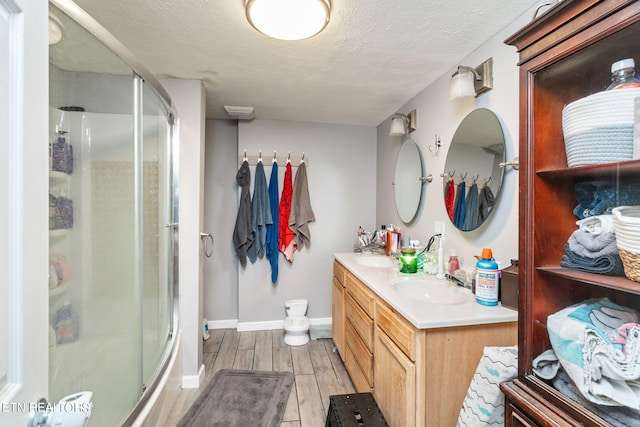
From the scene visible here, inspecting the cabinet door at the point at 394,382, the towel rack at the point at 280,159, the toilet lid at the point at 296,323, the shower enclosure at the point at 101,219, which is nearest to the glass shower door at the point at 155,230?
the shower enclosure at the point at 101,219

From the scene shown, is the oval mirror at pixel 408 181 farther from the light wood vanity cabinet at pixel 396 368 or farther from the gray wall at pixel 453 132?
the light wood vanity cabinet at pixel 396 368

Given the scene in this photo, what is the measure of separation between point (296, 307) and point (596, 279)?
8.24 feet

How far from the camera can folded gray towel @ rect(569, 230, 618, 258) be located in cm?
72

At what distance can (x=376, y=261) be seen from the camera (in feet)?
7.98

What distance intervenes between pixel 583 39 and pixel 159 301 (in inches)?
88.3

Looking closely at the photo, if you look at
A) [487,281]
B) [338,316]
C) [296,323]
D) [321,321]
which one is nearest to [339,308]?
[338,316]

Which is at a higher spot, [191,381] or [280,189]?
[280,189]

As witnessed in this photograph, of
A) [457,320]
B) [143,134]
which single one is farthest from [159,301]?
[457,320]

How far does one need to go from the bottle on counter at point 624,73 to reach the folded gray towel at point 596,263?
1.41 ft

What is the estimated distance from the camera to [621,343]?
66 cm

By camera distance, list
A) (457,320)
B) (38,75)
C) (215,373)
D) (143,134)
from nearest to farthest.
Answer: (38,75), (457,320), (143,134), (215,373)

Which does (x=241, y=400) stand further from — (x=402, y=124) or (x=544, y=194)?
(x=402, y=124)

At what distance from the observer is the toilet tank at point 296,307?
289cm

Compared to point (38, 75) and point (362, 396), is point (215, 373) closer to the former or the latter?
point (362, 396)
